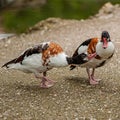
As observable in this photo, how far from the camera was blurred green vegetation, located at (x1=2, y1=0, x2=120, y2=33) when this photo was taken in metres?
12.9

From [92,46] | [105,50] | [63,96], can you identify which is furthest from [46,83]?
[105,50]

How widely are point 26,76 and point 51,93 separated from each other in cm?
95

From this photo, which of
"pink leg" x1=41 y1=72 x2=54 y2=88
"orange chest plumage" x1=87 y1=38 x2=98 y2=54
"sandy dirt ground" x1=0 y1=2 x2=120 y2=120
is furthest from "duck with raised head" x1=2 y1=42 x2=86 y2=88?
"sandy dirt ground" x1=0 y1=2 x2=120 y2=120

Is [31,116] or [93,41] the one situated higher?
[93,41]

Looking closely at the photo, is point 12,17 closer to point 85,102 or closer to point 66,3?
point 66,3

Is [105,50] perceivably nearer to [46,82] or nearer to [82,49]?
[82,49]

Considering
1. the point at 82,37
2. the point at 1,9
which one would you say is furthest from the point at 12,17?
the point at 82,37

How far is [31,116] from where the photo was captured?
16.4 feet

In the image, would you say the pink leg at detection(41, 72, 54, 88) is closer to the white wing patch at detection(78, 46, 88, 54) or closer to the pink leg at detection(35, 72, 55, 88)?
the pink leg at detection(35, 72, 55, 88)

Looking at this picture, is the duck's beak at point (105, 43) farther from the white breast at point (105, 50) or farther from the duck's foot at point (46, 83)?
the duck's foot at point (46, 83)

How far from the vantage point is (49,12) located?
14.5 m

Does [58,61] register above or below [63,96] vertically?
above

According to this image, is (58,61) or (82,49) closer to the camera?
(58,61)

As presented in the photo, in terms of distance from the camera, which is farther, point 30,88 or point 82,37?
point 82,37
